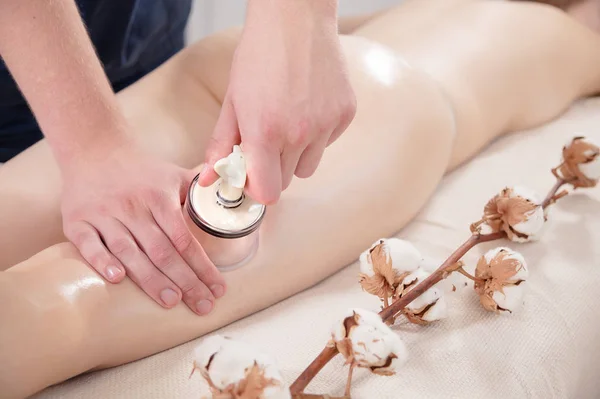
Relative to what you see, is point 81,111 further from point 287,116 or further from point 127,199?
point 287,116

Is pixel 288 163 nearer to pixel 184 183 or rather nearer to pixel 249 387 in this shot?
pixel 184 183

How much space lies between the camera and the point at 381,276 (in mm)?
657

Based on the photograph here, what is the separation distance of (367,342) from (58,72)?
0.45 m

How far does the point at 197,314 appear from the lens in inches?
27.5

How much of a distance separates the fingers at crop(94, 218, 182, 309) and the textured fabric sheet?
0.21 feet

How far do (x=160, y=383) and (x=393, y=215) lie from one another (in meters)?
0.36

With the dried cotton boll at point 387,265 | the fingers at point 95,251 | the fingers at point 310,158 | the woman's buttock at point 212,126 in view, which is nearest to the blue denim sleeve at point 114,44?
the woman's buttock at point 212,126

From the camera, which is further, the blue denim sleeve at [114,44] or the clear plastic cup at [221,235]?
the blue denim sleeve at [114,44]

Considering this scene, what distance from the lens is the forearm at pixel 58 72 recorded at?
28.0 inches

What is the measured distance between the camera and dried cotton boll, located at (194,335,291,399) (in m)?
0.47

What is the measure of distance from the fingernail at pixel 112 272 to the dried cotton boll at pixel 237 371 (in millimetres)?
222

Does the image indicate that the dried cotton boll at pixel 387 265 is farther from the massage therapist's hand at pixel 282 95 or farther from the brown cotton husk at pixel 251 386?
the brown cotton husk at pixel 251 386

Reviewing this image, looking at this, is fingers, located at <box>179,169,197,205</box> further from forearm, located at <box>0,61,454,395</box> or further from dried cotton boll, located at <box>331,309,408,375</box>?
dried cotton boll, located at <box>331,309,408,375</box>

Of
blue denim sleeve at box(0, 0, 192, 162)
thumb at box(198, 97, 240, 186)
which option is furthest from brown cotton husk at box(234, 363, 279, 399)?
blue denim sleeve at box(0, 0, 192, 162)
